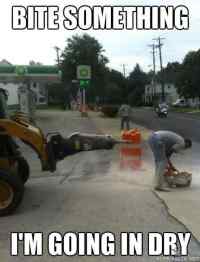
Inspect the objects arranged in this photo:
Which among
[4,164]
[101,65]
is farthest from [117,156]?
[101,65]

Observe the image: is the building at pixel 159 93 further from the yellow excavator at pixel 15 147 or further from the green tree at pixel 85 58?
the yellow excavator at pixel 15 147

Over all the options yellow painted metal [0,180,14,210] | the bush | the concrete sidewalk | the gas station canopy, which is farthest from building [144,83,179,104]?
yellow painted metal [0,180,14,210]

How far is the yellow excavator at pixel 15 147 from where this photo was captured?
969 cm

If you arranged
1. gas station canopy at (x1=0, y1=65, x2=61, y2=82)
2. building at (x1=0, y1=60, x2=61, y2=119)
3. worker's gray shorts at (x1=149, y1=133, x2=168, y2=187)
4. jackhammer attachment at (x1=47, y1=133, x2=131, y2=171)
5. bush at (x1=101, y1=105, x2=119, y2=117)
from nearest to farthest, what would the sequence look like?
1. jackhammer attachment at (x1=47, y1=133, x2=131, y2=171)
2. worker's gray shorts at (x1=149, y1=133, x2=168, y2=187)
3. building at (x1=0, y1=60, x2=61, y2=119)
4. gas station canopy at (x1=0, y1=65, x2=61, y2=82)
5. bush at (x1=101, y1=105, x2=119, y2=117)

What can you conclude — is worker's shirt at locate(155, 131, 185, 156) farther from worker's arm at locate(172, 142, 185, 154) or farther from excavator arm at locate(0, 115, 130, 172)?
excavator arm at locate(0, 115, 130, 172)

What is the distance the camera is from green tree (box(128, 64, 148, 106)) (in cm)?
14150

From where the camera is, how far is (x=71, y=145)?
10.7 m

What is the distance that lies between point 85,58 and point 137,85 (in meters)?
72.3

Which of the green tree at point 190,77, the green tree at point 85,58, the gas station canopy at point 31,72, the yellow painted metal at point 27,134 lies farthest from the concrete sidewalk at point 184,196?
the green tree at point 190,77

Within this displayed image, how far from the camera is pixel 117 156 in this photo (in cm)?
1862

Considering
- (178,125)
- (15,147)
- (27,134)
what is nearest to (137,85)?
(178,125)

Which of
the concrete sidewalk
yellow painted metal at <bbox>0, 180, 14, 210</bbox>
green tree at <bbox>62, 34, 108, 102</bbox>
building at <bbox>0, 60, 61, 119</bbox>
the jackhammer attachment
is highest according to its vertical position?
green tree at <bbox>62, 34, 108, 102</bbox>

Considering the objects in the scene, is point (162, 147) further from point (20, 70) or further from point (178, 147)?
point (20, 70)

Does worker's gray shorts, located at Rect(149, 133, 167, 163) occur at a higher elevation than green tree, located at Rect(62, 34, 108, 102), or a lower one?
lower
